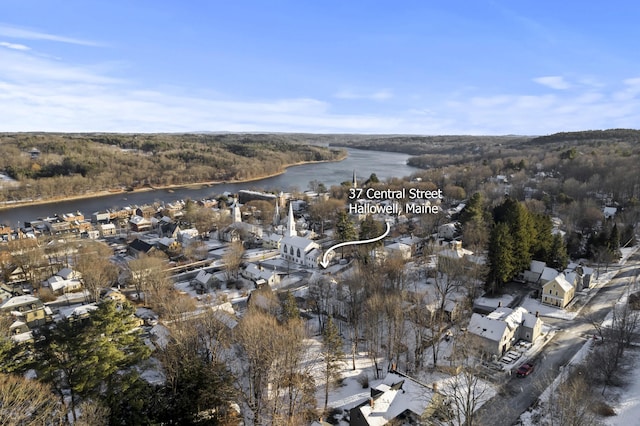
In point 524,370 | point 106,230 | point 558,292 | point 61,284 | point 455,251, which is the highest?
point 455,251

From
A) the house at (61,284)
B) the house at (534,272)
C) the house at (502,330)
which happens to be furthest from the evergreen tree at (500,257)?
the house at (61,284)

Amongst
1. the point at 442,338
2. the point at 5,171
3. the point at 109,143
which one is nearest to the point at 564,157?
the point at 442,338

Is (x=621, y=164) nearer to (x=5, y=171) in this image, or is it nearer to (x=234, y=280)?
(x=234, y=280)

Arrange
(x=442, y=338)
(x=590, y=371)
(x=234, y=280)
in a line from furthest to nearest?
(x=234, y=280), (x=442, y=338), (x=590, y=371)

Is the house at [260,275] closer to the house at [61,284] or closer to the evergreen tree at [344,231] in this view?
the evergreen tree at [344,231]

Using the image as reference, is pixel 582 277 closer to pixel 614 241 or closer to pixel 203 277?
pixel 614 241

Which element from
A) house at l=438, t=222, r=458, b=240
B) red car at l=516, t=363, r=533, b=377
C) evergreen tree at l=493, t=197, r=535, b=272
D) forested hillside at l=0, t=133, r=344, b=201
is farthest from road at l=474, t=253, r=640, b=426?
forested hillside at l=0, t=133, r=344, b=201

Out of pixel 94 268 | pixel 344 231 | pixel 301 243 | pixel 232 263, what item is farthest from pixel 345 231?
pixel 94 268

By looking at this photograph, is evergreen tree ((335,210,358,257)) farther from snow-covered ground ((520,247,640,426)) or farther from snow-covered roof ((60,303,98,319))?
snow-covered ground ((520,247,640,426))
